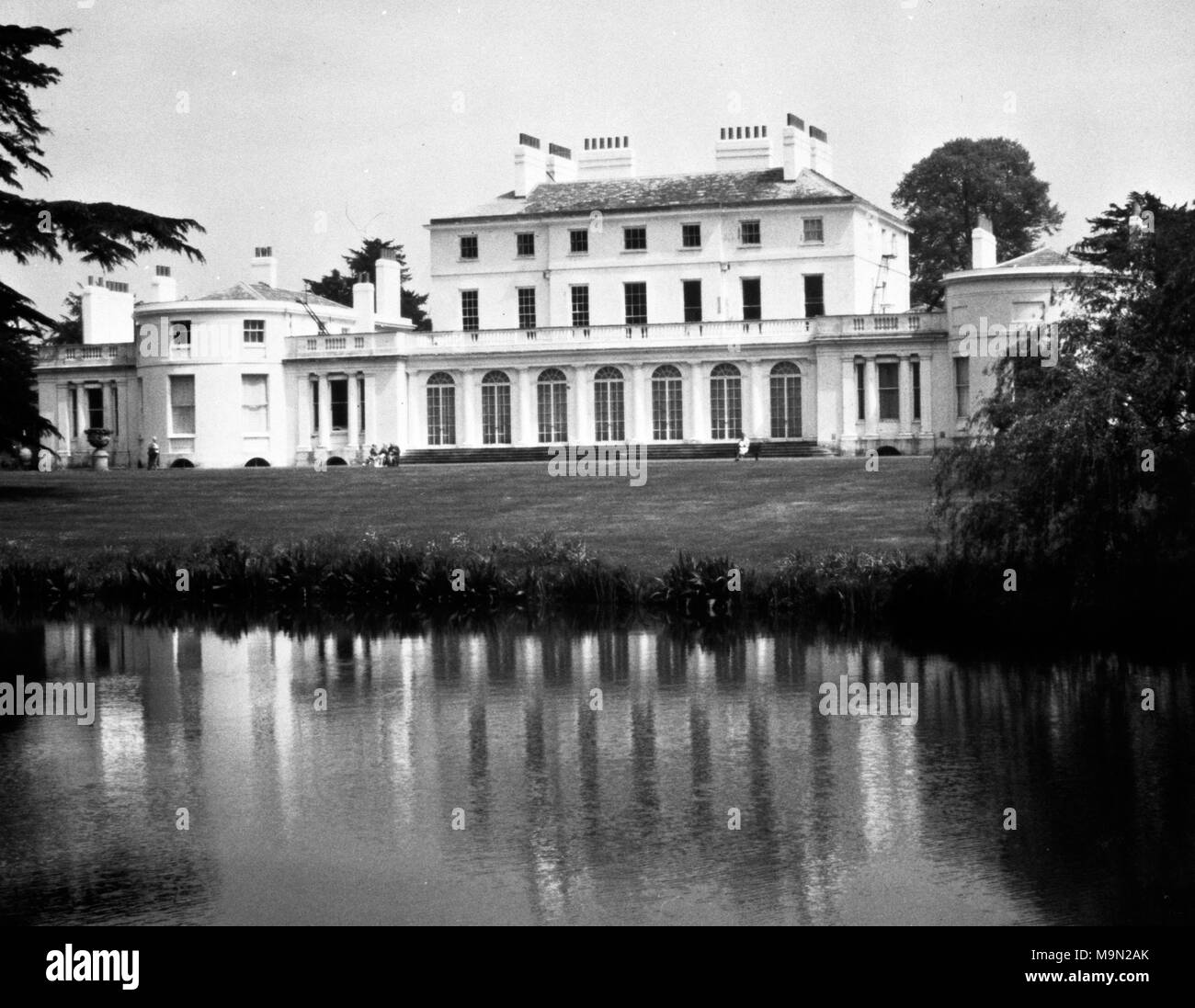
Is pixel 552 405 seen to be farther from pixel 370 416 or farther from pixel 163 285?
pixel 163 285

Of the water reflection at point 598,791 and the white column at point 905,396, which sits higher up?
the white column at point 905,396

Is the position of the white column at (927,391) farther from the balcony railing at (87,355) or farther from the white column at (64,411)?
the white column at (64,411)

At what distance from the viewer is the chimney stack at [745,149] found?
2515 inches

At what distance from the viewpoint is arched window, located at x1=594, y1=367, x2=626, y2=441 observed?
2368 inches

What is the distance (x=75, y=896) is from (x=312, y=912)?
5.83 ft

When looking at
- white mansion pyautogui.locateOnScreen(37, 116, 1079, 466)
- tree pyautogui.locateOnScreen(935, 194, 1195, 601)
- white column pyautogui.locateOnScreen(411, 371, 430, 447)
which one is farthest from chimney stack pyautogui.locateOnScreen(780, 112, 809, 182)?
tree pyautogui.locateOnScreen(935, 194, 1195, 601)

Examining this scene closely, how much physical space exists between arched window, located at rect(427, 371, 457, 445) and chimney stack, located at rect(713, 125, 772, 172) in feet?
41.2

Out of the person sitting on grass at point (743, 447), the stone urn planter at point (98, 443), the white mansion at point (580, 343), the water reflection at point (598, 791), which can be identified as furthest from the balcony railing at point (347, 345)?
the water reflection at point (598, 791)

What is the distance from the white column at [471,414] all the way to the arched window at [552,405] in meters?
2.16

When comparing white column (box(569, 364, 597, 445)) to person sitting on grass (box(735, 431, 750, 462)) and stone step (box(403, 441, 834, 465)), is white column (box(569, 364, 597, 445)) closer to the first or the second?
stone step (box(403, 441, 834, 465))

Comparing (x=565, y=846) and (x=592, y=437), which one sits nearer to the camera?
(x=565, y=846)

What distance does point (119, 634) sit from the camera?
27391mm

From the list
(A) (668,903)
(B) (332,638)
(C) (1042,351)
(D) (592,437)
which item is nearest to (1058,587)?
(C) (1042,351)
